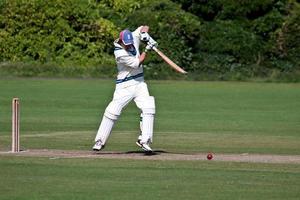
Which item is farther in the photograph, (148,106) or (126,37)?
(148,106)

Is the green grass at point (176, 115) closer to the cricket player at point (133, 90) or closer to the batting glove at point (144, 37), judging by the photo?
the cricket player at point (133, 90)

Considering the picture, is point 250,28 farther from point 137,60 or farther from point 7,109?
point 137,60

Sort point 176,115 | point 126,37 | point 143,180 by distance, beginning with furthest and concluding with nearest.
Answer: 1. point 176,115
2. point 126,37
3. point 143,180

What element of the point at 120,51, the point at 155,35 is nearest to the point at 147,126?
the point at 120,51

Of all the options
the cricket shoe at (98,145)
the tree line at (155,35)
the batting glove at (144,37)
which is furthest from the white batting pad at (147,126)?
the tree line at (155,35)

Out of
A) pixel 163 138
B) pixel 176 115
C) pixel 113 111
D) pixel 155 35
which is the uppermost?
pixel 113 111

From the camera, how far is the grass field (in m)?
12.7

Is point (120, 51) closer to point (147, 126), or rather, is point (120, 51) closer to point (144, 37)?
point (144, 37)

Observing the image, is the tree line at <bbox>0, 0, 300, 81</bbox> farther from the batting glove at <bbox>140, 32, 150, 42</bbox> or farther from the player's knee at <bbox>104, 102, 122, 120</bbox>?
the batting glove at <bbox>140, 32, 150, 42</bbox>

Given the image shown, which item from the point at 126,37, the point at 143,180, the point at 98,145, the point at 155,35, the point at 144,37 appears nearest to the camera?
the point at 143,180

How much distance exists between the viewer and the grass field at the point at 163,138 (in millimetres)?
12719

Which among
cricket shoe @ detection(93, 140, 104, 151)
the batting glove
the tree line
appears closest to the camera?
the batting glove

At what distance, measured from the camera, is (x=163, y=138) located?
21.4m

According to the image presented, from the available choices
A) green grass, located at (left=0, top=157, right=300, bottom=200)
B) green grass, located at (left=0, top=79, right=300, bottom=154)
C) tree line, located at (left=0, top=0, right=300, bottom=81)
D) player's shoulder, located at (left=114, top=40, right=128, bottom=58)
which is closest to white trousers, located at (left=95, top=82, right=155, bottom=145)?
player's shoulder, located at (left=114, top=40, right=128, bottom=58)
